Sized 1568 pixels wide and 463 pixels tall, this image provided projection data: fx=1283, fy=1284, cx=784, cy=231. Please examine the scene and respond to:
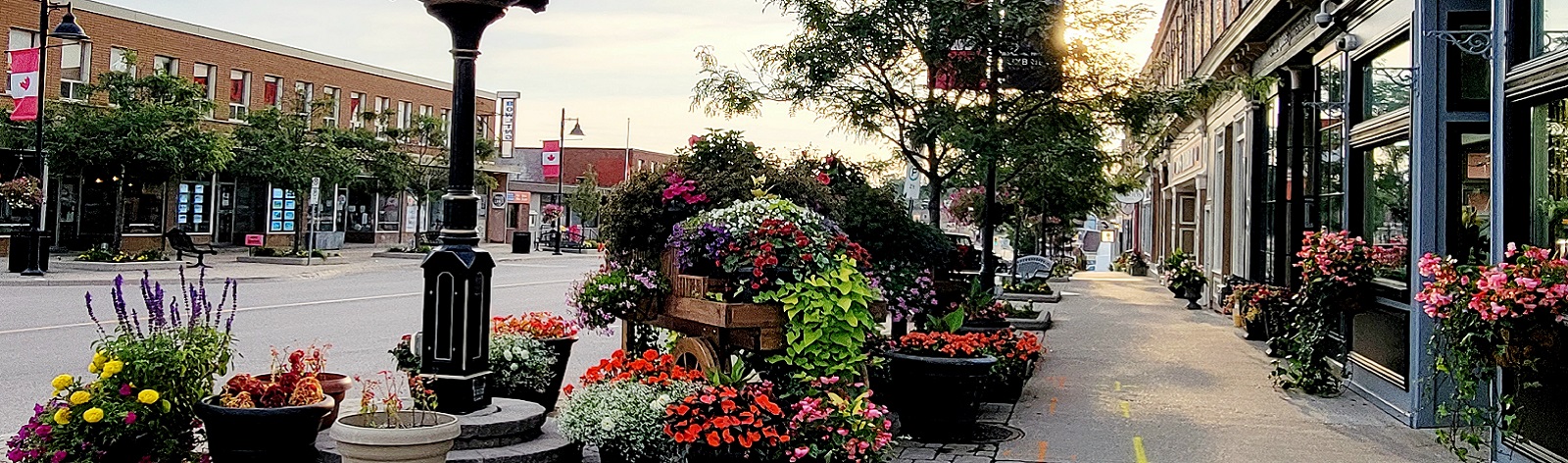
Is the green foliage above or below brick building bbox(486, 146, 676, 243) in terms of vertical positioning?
below

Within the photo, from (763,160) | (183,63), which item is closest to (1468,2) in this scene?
(763,160)

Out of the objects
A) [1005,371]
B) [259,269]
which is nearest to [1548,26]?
[1005,371]

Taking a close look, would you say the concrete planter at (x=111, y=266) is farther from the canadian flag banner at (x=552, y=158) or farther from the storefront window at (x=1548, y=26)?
Result: the canadian flag banner at (x=552, y=158)

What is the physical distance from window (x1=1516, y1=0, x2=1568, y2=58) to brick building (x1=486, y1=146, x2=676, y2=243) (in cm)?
3934

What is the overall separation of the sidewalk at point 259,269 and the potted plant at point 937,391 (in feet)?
63.5

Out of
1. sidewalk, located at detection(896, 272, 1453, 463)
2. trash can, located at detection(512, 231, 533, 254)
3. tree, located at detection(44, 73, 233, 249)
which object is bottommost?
sidewalk, located at detection(896, 272, 1453, 463)

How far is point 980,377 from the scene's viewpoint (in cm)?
827

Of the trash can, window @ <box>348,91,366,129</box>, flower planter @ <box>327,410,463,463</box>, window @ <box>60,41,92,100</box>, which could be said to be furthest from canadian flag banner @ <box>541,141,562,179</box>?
flower planter @ <box>327,410,463,463</box>

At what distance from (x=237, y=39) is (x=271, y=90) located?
2495mm

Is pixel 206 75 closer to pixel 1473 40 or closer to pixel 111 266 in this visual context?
pixel 111 266

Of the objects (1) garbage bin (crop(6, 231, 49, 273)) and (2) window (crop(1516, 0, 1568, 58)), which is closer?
(2) window (crop(1516, 0, 1568, 58))

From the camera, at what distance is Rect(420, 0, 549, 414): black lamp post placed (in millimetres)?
5969

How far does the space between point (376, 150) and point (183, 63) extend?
6316mm

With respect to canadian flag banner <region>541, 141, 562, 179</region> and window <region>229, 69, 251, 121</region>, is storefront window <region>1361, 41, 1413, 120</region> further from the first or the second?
canadian flag banner <region>541, 141, 562, 179</region>
